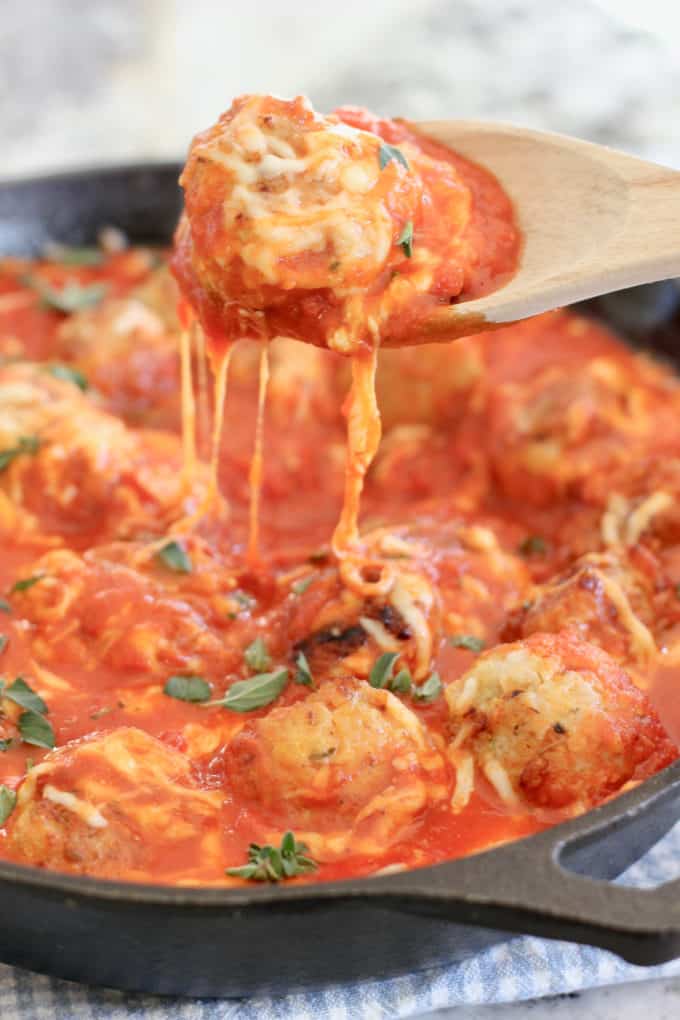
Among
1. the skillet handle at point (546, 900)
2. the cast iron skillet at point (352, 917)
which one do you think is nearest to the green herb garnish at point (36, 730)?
the cast iron skillet at point (352, 917)

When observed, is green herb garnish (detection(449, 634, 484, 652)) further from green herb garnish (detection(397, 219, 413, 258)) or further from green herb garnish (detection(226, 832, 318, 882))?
green herb garnish (detection(397, 219, 413, 258))

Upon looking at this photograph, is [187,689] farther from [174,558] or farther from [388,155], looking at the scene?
[388,155]

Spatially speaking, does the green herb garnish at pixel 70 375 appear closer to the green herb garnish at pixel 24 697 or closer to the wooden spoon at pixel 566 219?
the green herb garnish at pixel 24 697

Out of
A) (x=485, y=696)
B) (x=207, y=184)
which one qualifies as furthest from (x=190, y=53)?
(x=485, y=696)

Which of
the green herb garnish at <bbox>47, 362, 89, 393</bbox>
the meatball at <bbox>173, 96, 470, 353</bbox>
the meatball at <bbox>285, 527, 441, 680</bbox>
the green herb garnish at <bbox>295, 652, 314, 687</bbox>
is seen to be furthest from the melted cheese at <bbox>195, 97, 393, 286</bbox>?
the green herb garnish at <bbox>47, 362, 89, 393</bbox>

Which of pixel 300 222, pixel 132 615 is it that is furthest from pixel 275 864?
pixel 300 222

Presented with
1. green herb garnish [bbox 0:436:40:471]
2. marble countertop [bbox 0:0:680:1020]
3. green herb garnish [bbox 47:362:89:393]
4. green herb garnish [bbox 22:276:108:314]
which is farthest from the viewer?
marble countertop [bbox 0:0:680:1020]
